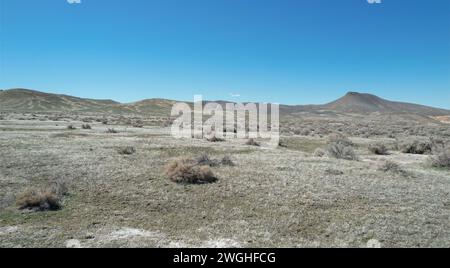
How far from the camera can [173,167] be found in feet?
47.0

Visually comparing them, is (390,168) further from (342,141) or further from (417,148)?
(342,141)

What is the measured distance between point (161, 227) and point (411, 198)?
8.25 metres

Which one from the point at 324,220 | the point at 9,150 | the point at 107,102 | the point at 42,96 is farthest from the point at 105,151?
the point at 107,102

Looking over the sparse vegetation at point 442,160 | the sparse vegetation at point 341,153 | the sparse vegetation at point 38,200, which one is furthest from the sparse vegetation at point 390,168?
the sparse vegetation at point 38,200

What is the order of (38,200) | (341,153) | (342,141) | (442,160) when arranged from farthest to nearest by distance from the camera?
1. (342,141)
2. (341,153)
3. (442,160)
4. (38,200)

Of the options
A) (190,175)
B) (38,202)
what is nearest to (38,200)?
(38,202)

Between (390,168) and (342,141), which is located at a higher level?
(342,141)

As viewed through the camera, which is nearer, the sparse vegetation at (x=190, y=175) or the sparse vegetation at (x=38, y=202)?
the sparse vegetation at (x=38, y=202)

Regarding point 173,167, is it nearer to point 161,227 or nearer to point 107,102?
point 161,227

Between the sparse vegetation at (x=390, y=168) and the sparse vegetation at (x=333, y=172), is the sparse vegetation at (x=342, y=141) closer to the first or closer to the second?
the sparse vegetation at (x=390, y=168)

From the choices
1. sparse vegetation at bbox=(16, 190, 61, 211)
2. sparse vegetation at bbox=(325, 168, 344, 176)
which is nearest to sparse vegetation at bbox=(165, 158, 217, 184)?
sparse vegetation at bbox=(16, 190, 61, 211)

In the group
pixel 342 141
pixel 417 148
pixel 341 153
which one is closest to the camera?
pixel 341 153

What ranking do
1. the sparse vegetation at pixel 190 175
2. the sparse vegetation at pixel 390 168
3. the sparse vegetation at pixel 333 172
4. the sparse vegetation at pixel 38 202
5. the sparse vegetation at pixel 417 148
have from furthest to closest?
the sparse vegetation at pixel 417 148, the sparse vegetation at pixel 390 168, the sparse vegetation at pixel 333 172, the sparse vegetation at pixel 190 175, the sparse vegetation at pixel 38 202

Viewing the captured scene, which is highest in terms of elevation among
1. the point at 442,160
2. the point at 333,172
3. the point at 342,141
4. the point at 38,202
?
the point at 342,141
